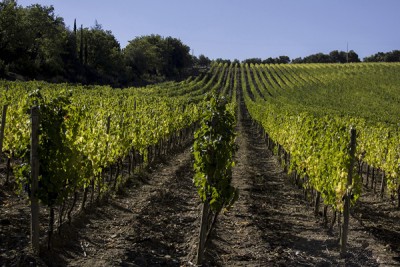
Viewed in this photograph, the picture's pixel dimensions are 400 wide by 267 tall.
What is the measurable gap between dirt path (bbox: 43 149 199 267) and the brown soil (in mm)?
18

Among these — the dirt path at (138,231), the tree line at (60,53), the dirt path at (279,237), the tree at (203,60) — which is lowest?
the dirt path at (279,237)

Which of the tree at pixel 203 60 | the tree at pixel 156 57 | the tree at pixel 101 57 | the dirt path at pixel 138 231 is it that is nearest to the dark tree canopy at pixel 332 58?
the tree at pixel 203 60

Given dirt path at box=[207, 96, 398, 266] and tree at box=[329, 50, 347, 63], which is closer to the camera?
dirt path at box=[207, 96, 398, 266]

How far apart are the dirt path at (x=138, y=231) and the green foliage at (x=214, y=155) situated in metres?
1.29

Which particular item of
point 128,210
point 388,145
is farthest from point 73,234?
point 388,145

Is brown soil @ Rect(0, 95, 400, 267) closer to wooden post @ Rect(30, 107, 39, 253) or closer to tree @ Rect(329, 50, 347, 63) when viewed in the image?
wooden post @ Rect(30, 107, 39, 253)

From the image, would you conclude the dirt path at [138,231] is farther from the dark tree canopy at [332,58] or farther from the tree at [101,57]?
the dark tree canopy at [332,58]

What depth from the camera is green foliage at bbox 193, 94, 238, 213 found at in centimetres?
757

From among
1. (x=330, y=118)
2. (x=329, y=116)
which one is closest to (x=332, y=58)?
(x=329, y=116)

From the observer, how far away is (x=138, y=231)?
9.07m

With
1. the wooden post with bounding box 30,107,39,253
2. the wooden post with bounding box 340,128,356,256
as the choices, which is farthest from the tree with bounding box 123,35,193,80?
the wooden post with bounding box 30,107,39,253

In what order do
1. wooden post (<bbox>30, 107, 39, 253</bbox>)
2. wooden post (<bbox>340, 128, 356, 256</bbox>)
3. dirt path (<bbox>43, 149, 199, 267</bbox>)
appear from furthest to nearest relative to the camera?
wooden post (<bbox>340, 128, 356, 256</bbox>) < dirt path (<bbox>43, 149, 199, 267</bbox>) < wooden post (<bbox>30, 107, 39, 253</bbox>)

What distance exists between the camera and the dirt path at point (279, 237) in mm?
8008

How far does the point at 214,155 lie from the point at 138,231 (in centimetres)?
267
